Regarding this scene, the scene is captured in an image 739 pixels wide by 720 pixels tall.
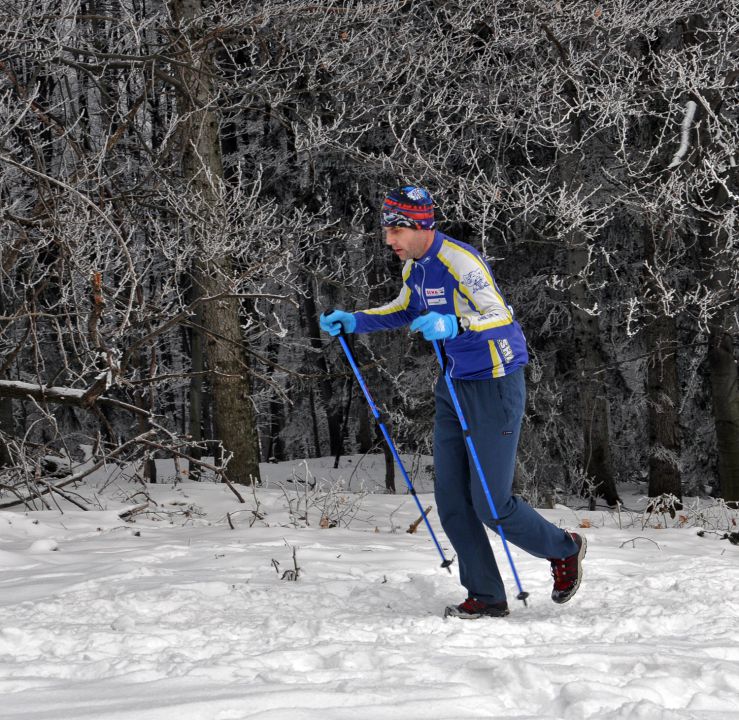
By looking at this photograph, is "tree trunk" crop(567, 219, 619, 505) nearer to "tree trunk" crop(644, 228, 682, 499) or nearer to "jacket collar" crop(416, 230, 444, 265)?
"tree trunk" crop(644, 228, 682, 499)

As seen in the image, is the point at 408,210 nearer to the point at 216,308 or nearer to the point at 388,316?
the point at 388,316

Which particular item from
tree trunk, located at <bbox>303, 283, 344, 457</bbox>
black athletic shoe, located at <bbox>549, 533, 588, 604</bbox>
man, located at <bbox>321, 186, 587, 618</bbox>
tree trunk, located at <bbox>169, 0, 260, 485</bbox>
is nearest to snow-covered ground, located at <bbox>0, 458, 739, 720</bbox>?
black athletic shoe, located at <bbox>549, 533, 588, 604</bbox>

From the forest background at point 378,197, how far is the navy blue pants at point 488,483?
2601 millimetres

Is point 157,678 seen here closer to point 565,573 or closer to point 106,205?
point 565,573

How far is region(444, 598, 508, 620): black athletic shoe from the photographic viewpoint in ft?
12.5

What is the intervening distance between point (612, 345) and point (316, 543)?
32.4 ft

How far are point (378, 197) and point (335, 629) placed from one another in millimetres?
11569

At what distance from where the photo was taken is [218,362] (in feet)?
31.1

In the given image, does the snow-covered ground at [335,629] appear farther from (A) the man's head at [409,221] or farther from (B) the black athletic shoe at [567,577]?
(A) the man's head at [409,221]

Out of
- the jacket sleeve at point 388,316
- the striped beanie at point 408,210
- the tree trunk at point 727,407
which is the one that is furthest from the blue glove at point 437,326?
the tree trunk at point 727,407

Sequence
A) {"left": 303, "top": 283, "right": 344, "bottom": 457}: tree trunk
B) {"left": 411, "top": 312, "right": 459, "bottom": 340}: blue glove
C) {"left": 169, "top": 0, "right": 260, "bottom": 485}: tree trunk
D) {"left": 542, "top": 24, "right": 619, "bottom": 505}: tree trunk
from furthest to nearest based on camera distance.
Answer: {"left": 303, "top": 283, "right": 344, "bottom": 457}: tree trunk, {"left": 542, "top": 24, "right": 619, "bottom": 505}: tree trunk, {"left": 169, "top": 0, "right": 260, "bottom": 485}: tree trunk, {"left": 411, "top": 312, "right": 459, "bottom": 340}: blue glove

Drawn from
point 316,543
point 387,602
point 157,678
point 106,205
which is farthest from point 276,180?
point 157,678

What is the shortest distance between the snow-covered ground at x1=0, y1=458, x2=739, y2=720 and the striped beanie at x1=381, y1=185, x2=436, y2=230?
177 cm

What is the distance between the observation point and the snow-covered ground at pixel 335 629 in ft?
8.34
